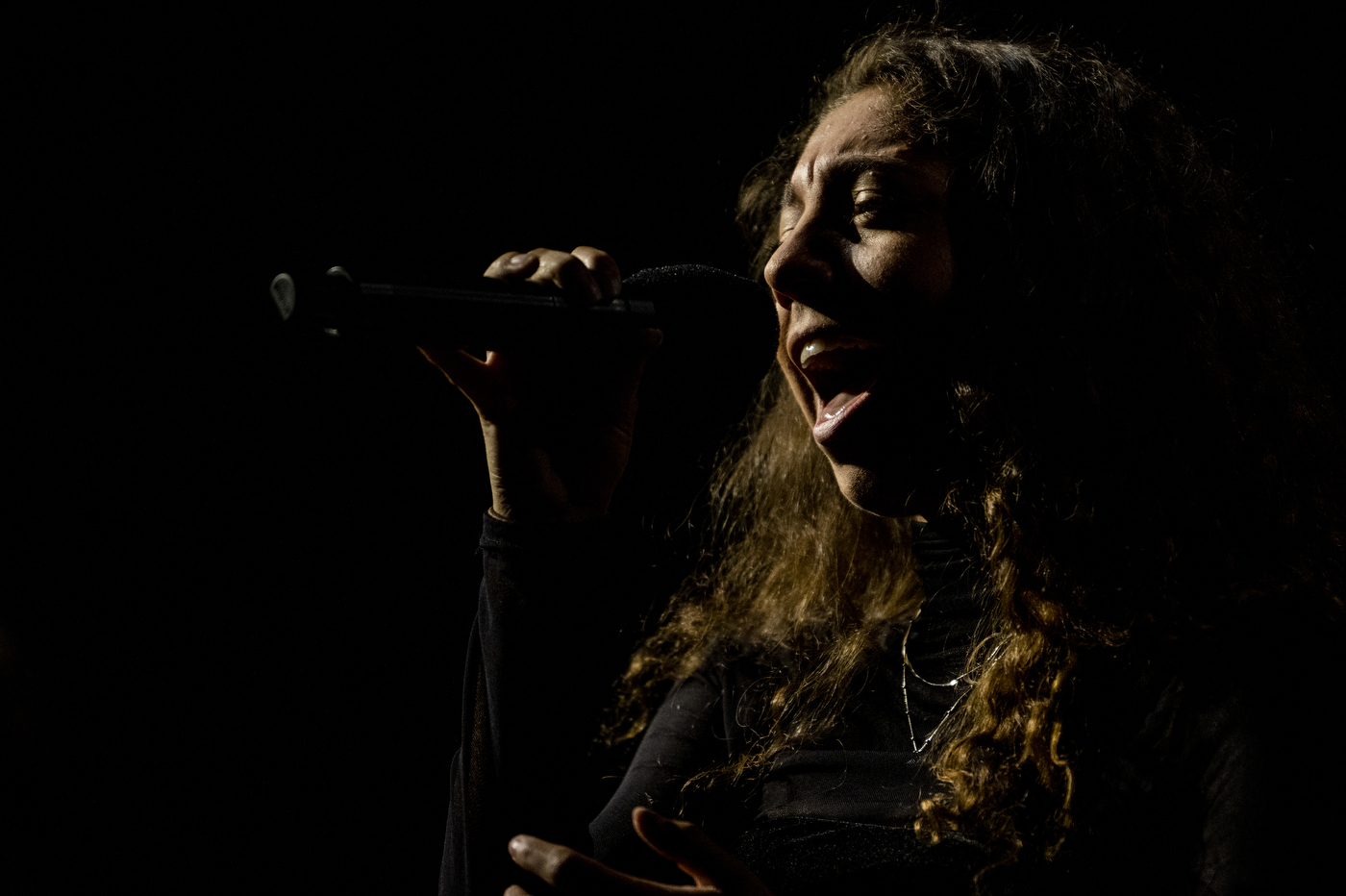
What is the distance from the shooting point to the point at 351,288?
877 mm

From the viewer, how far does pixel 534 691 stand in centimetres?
121

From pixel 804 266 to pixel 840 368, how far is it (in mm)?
170

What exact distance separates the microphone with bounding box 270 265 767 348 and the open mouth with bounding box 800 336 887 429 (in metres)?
0.19

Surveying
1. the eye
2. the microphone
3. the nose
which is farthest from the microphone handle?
the eye

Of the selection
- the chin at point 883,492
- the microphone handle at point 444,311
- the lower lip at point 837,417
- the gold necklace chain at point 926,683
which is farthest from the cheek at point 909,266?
the gold necklace chain at point 926,683

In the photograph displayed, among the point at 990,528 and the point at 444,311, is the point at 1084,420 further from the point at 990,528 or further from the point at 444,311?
the point at 444,311

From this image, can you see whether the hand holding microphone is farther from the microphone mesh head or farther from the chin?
the chin

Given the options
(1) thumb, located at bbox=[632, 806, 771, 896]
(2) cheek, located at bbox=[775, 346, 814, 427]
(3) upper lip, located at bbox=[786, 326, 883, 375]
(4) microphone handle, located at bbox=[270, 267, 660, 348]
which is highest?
(4) microphone handle, located at bbox=[270, 267, 660, 348]

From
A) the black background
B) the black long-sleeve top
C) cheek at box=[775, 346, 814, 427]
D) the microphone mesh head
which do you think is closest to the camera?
the black long-sleeve top

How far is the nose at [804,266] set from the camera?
130cm

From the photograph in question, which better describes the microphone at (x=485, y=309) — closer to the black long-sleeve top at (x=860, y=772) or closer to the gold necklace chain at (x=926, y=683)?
the black long-sleeve top at (x=860, y=772)

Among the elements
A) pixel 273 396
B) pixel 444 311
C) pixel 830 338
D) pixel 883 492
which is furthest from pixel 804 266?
pixel 273 396

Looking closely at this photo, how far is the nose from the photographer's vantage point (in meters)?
1.30

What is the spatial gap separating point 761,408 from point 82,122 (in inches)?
56.8
